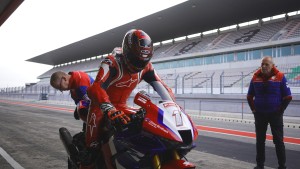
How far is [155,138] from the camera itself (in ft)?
7.06

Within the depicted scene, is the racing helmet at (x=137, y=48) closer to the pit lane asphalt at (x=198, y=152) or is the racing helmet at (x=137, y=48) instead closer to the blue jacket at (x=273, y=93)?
the pit lane asphalt at (x=198, y=152)

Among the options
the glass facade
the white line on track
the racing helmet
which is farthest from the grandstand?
the racing helmet

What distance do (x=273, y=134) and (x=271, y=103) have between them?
51 centimetres

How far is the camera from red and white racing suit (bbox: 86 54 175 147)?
9.18ft

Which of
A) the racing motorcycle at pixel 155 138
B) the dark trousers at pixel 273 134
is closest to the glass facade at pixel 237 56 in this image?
the dark trousers at pixel 273 134

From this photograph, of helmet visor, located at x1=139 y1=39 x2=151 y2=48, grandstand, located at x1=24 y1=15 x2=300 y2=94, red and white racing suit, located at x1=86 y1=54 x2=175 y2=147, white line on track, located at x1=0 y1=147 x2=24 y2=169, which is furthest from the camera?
grandstand, located at x1=24 y1=15 x2=300 y2=94

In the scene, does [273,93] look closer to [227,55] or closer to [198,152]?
[198,152]

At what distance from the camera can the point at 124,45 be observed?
2779mm

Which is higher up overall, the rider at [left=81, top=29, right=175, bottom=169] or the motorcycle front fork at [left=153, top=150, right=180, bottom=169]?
the rider at [left=81, top=29, right=175, bottom=169]

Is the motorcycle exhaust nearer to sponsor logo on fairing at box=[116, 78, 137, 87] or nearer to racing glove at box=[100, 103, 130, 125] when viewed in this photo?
sponsor logo on fairing at box=[116, 78, 137, 87]

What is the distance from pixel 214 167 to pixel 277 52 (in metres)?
26.5

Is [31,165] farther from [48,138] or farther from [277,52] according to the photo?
[277,52]

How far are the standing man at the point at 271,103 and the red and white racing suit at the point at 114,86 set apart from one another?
2620mm

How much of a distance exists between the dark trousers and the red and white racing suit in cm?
272
